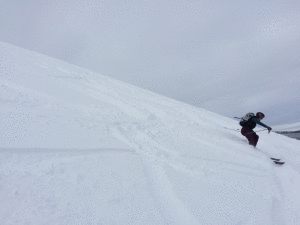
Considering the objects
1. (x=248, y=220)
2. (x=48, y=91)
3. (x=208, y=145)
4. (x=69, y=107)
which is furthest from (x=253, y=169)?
(x=48, y=91)

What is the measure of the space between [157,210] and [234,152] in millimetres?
4016

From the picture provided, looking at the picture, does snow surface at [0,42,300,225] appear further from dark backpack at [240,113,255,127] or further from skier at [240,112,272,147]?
dark backpack at [240,113,255,127]

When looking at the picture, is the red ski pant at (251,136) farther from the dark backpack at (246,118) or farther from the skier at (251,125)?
the dark backpack at (246,118)

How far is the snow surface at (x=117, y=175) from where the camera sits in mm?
2240

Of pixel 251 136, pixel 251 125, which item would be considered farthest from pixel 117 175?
pixel 251 125

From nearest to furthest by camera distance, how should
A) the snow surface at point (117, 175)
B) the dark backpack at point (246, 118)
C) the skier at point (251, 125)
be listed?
the snow surface at point (117, 175) < the skier at point (251, 125) < the dark backpack at point (246, 118)

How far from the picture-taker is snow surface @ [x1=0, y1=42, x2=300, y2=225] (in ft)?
7.35

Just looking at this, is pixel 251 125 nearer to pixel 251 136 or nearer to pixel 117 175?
pixel 251 136

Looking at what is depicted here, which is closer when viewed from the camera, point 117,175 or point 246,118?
point 117,175

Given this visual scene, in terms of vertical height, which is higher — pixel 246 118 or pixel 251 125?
pixel 246 118

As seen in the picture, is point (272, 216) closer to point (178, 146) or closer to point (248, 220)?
point (248, 220)

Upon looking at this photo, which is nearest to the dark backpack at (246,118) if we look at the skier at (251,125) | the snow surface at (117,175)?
the skier at (251,125)

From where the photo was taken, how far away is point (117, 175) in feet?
9.69

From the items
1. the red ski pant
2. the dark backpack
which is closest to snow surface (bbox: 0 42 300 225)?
the red ski pant
